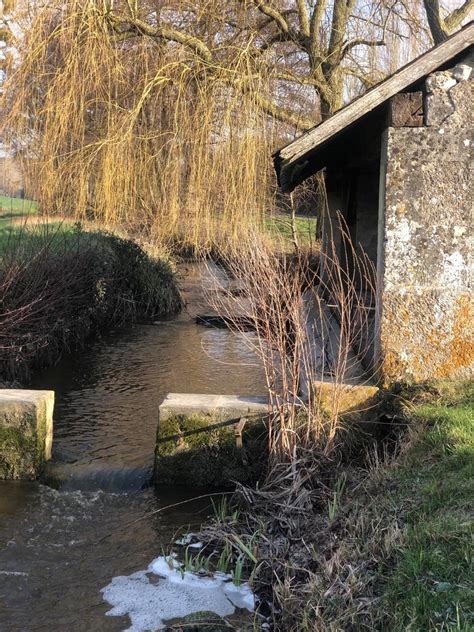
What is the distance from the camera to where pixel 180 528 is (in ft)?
16.1

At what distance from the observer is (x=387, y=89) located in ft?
17.9

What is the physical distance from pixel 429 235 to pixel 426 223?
0.10m

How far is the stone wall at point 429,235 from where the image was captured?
18.5ft

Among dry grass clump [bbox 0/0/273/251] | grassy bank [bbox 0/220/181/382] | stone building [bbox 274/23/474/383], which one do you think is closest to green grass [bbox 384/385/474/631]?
stone building [bbox 274/23/474/383]

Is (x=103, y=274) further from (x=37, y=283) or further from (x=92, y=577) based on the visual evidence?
(x=92, y=577)

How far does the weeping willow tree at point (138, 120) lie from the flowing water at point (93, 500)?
5.84 feet

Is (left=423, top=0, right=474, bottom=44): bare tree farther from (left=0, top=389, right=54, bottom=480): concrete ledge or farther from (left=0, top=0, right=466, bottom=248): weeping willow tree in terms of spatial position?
(left=0, top=389, right=54, bottom=480): concrete ledge

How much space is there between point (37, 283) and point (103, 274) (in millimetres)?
3067

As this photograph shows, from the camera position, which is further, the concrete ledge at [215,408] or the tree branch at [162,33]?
the tree branch at [162,33]

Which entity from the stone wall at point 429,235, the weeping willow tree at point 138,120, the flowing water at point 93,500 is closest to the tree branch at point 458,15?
the weeping willow tree at point 138,120

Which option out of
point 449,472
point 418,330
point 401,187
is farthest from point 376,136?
point 449,472

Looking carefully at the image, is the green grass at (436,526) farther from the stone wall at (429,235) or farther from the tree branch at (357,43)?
the tree branch at (357,43)

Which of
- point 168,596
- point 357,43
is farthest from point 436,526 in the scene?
point 357,43

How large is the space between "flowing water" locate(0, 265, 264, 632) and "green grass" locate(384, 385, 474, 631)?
4.91 ft
